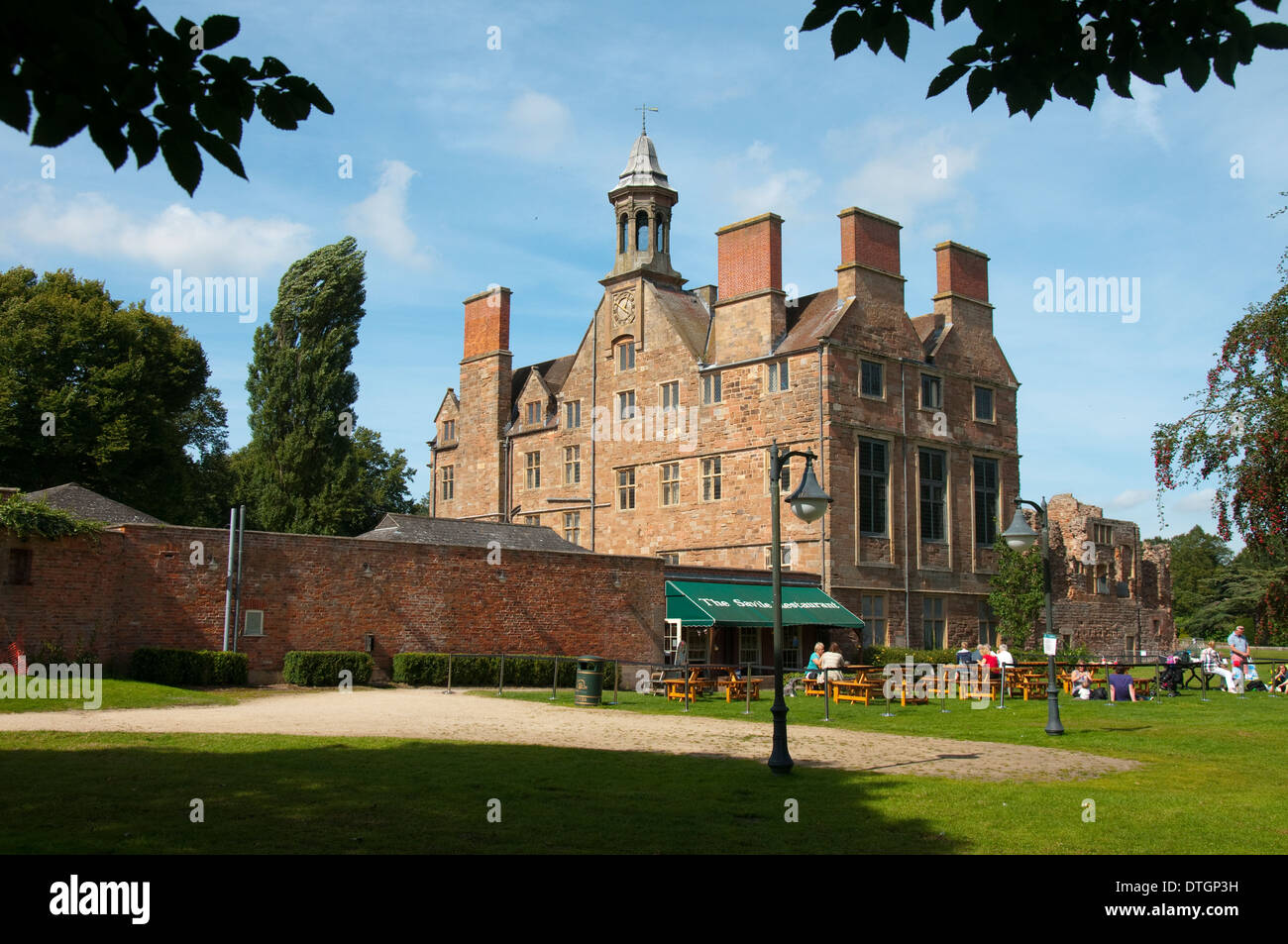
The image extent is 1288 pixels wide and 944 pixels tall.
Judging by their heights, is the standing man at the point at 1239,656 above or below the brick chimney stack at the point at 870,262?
below

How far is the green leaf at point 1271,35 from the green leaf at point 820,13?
2239mm

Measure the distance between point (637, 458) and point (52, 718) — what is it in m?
28.2

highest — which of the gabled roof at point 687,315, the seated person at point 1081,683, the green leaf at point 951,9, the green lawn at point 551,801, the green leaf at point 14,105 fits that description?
the gabled roof at point 687,315

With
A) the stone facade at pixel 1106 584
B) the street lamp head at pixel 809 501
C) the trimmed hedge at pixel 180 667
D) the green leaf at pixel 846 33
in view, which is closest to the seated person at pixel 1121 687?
the street lamp head at pixel 809 501

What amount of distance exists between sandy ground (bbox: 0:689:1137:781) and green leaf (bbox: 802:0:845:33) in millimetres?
9954

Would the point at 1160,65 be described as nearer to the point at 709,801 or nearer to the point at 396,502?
the point at 709,801

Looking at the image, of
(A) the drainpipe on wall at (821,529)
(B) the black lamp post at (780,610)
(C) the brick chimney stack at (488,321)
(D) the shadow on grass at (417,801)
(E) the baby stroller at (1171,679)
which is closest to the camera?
(D) the shadow on grass at (417,801)

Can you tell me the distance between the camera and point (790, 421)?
127ft

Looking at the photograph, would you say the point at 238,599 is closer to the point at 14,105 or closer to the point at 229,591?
the point at 229,591

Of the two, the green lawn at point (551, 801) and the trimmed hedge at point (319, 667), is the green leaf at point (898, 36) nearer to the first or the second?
the green lawn at point (551, 801)

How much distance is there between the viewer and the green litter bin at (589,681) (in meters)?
24.2

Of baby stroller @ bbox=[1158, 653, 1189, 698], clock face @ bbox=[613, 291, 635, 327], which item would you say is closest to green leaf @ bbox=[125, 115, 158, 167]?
baby stroller @ bbox=[1158, 653, 1189, 698]

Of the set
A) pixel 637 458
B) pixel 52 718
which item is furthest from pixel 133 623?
pixel 637 458

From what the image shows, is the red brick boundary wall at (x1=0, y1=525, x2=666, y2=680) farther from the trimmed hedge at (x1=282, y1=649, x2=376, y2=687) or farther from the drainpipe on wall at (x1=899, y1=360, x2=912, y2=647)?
the drainpipe on wall at (x1=899, y1=360, x2=912, y2=647)
